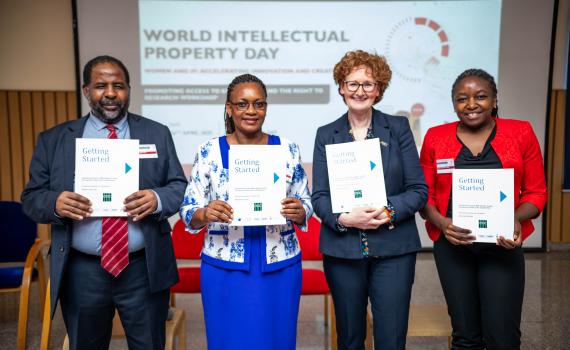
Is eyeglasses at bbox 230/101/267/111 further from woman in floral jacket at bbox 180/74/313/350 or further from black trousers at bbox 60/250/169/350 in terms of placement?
black trousers at bbox 60/250/169/350

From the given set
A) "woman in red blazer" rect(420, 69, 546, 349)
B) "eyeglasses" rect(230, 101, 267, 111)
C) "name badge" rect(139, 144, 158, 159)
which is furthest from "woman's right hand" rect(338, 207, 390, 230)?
"name badge" rect(139, 144, 158, 159)

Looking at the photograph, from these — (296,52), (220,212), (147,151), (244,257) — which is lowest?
(244,257)

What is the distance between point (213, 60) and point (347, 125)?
3.59 metres

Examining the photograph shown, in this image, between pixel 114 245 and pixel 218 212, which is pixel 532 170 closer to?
pixel 218 212

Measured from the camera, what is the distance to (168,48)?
5.29m

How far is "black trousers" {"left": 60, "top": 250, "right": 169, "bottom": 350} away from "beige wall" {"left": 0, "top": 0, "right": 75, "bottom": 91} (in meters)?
4.60

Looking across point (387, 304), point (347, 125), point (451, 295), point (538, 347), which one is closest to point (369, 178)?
point (347, 125)

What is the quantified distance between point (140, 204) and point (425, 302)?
10.4 ft

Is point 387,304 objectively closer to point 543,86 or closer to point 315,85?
point 315,85

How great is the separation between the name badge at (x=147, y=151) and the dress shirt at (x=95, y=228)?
101 millimetres

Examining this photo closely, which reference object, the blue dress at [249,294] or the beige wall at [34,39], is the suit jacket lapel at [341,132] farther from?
the beige wall at [34,39]

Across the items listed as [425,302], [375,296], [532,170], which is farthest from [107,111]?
[425,302]

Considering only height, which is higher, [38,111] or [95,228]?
[38,111]

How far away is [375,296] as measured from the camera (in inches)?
80.2
